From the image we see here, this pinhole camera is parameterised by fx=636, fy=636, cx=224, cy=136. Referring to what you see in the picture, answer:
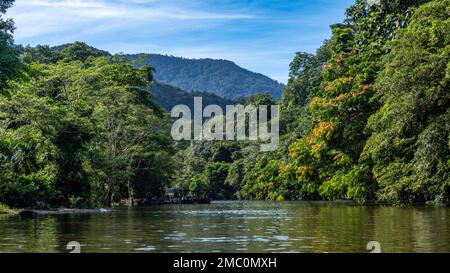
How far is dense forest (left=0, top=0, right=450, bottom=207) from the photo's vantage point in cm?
3216

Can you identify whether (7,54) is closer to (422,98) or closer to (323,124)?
(422,98)

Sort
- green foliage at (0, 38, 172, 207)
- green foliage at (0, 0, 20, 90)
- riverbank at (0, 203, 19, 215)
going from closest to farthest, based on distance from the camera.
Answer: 1. green foliage at (0, 0, 20, 90)
2. riverbank at (0, 203, 19, 215)
3. green foliage at (0, 38, 172, 207)

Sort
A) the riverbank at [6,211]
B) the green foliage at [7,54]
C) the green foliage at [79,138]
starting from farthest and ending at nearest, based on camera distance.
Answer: the green foliage at [79,138] < the riverbank at [6,211] < the green foliage at [7,54]

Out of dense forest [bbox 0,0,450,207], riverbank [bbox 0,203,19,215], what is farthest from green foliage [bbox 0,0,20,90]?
riverbank [bbox 0,203,19,215]

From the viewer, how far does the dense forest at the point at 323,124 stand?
3216 cm

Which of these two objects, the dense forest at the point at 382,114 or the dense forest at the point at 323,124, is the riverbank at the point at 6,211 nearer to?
the dense forest at the point at 323,124

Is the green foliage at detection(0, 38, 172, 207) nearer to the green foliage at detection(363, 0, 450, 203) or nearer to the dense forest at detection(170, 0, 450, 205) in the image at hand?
the dense forest at detection(170, 0, 450, 205)

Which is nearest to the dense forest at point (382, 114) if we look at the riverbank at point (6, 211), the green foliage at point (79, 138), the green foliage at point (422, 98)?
the green foliage at point (422, 98)

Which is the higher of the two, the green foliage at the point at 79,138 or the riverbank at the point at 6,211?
the green foliage at the point at 79,138

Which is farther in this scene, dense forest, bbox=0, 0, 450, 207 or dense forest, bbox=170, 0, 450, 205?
dense forest, bbox=0, 0, 450, 207

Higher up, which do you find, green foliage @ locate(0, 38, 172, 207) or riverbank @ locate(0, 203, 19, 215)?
green foliage @ locate(0, 38, 172, 207)

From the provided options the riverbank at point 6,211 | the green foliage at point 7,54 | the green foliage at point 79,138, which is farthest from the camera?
the green foliage at point 79,138

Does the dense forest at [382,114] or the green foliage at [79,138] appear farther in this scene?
the green foliage at [79,138]

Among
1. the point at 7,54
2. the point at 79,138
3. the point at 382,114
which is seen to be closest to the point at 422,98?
the point at 382,114
